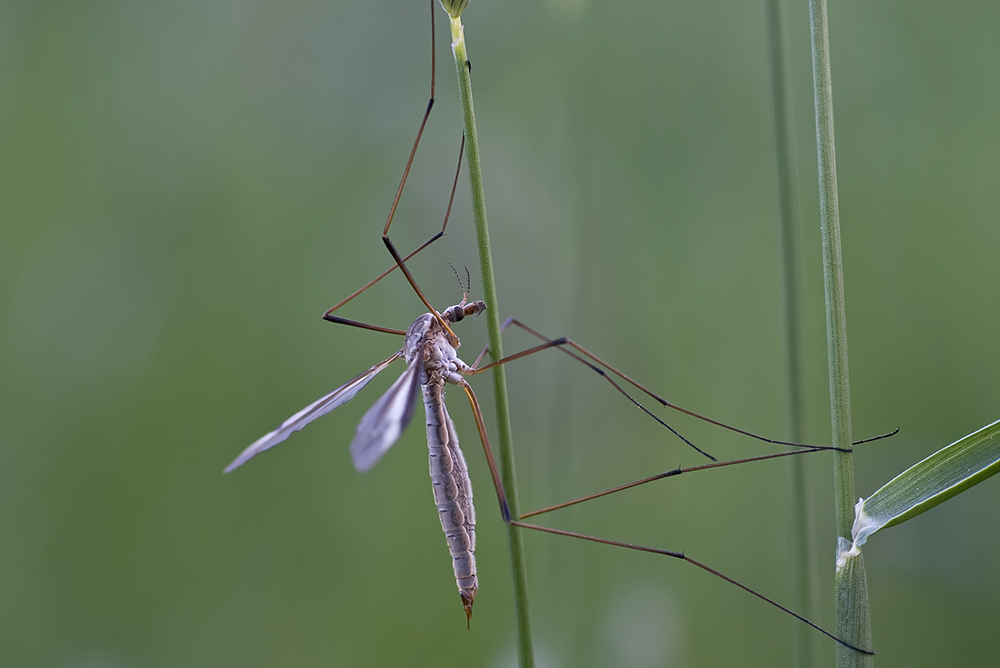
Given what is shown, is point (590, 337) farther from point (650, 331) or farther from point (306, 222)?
point (306, 222)

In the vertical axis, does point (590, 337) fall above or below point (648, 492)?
above

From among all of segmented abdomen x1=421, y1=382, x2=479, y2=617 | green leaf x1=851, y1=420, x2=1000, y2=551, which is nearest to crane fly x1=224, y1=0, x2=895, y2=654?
segmented abdomen x1=421, y1=382, x2=479, y2=617

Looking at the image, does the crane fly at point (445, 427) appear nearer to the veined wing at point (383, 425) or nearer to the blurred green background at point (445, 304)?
the veined wing at point (383, 425)

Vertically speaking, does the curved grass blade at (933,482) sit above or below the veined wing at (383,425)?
below

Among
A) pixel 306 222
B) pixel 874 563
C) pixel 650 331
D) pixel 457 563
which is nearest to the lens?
pixel 457 563

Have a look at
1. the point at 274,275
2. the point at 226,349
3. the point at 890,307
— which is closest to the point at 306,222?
the point at 274,275

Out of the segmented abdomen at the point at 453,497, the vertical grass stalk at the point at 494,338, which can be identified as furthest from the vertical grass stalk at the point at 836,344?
the segmented abdomen at the point at 453,497
